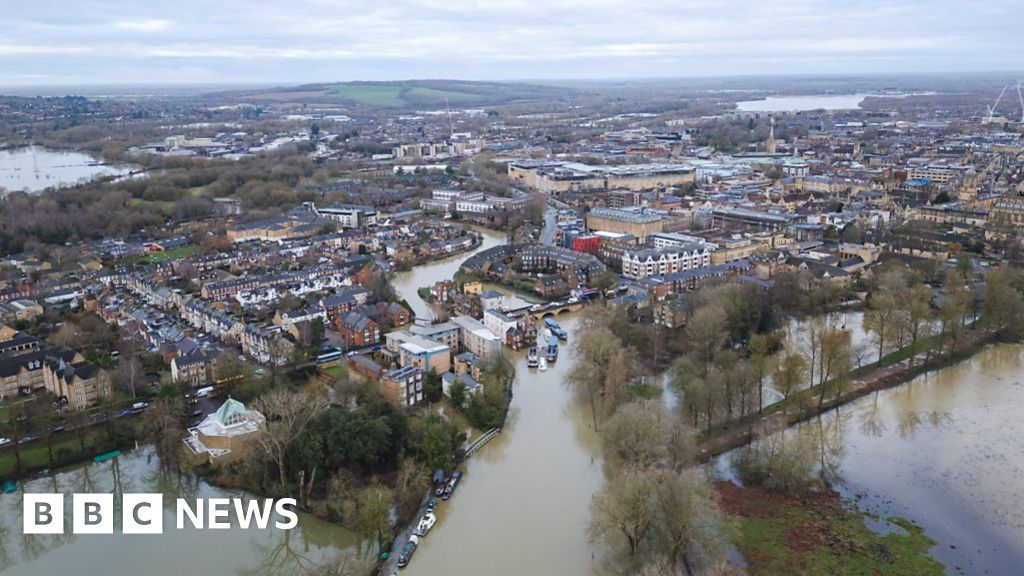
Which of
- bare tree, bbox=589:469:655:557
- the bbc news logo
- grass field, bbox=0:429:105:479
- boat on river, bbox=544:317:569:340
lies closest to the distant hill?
boat on river, bbox=544:317:569:340

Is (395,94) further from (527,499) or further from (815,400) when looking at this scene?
(527,499)

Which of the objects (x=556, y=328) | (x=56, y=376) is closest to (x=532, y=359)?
(x=556, y=328)

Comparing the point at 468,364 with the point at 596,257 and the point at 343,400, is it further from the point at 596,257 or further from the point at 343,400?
the point at 596,257

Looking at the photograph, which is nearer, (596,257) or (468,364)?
(468,364)

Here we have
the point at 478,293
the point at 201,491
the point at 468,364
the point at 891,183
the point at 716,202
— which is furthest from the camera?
the point at 891,183

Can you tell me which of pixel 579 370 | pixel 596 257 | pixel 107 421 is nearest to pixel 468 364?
pixel 579 370

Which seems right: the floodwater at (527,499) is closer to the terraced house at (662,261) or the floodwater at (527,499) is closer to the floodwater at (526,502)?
the floodwater at (526,502)

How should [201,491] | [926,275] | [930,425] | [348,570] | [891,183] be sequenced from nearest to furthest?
[348,570] → [201,491] → [930,425] → [926,275] → [891,183]
